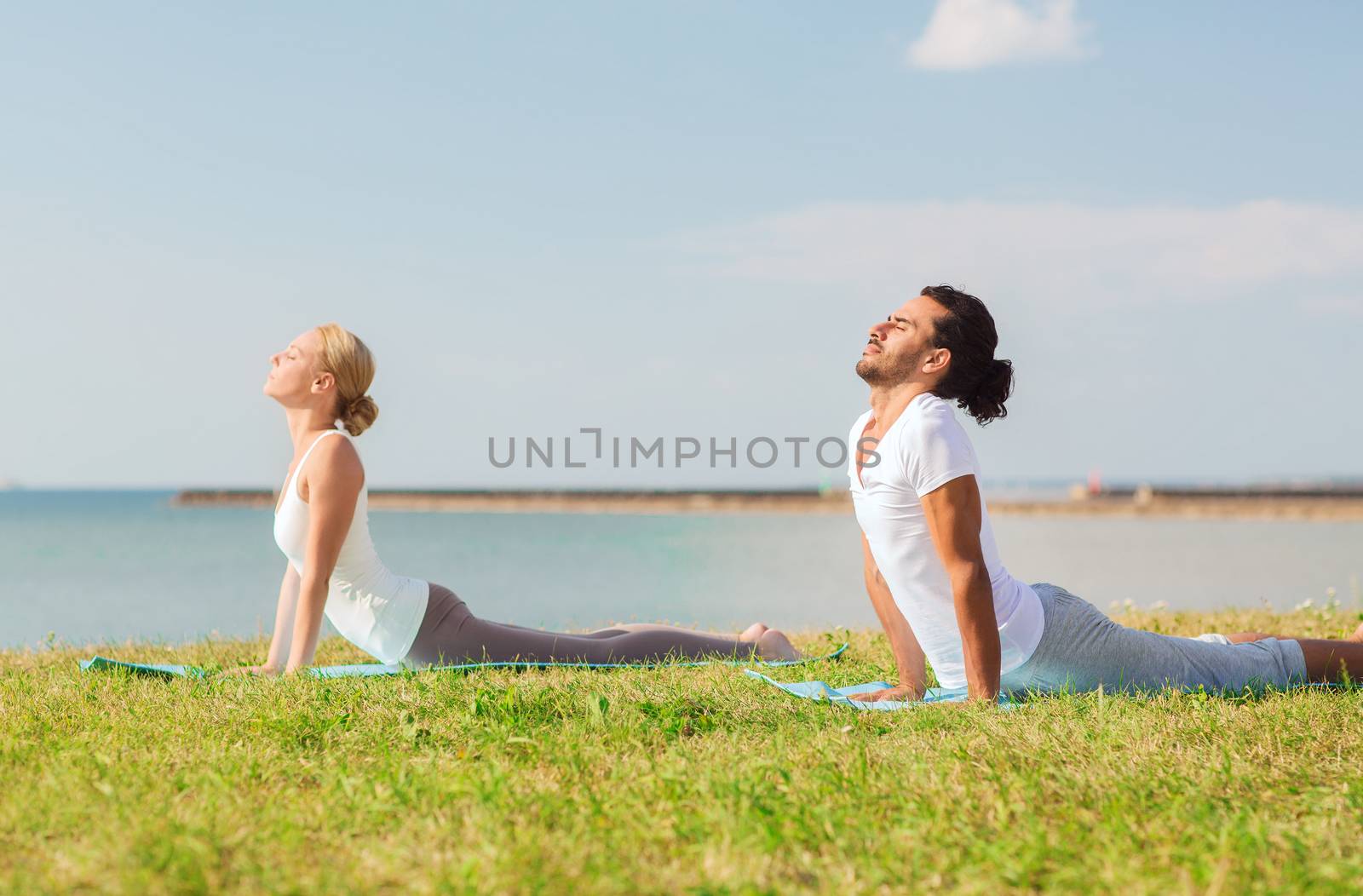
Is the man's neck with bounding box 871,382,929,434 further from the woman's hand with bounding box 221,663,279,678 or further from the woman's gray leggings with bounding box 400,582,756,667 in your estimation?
the woman's hand with bounding box 221,663,279,678

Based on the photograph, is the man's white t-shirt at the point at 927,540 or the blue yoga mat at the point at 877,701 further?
the blue yoga mat at the point at 877,701

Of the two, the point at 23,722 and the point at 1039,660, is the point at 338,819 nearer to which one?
the point at 23,722

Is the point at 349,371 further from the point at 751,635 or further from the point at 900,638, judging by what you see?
the point at 900,638

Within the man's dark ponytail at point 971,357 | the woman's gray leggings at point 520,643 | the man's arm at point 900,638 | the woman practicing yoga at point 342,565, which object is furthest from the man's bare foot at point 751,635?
the man's dark ponytail at point 971,357

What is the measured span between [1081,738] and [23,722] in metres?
3.74

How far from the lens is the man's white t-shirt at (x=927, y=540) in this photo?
4055 mm

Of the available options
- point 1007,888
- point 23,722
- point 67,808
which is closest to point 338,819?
point 67,808

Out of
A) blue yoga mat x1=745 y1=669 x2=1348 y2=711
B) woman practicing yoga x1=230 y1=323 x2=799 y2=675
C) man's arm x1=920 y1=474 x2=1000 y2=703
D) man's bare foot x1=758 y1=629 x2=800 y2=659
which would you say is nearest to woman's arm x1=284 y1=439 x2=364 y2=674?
woman practicing yoga x1=230 y1=323 x2=799 y2=675

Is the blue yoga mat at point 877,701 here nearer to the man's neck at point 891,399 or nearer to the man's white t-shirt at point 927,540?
the man's white t-shirt at point 927,540

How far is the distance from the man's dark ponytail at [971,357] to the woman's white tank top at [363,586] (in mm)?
2692

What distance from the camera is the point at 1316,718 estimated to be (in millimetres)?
3963

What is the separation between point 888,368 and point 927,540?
0.70 metres

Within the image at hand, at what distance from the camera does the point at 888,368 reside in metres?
4.36

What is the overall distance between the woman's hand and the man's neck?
2.92 meters
